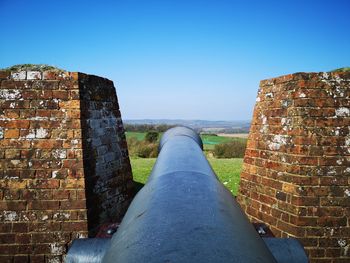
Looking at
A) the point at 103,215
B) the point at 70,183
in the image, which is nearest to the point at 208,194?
the point at 70,183

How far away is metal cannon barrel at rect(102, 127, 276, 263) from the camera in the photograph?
864 millimetres

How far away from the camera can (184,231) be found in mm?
966

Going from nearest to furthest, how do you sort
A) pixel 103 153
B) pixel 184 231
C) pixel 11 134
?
pixel 184 231 < pixel 11 134 < pixel 103 153

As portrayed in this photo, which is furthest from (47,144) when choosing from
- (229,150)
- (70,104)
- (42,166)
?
(229,150)

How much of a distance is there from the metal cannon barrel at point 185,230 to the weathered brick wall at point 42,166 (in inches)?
80.2

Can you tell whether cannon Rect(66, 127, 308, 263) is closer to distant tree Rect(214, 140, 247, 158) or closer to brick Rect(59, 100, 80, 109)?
brick Rect(59, 100, 80, 109)

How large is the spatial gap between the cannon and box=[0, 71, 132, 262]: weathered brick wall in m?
1.65

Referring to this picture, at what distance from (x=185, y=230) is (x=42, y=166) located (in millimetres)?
2723

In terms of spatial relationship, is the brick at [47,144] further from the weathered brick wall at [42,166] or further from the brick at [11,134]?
the brick at [11,134]

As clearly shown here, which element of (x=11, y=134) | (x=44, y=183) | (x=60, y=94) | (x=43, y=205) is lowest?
(x=43, y=205)

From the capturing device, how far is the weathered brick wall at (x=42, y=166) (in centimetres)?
314

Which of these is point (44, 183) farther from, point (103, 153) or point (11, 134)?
point (103, 153)

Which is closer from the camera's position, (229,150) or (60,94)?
(60,94)

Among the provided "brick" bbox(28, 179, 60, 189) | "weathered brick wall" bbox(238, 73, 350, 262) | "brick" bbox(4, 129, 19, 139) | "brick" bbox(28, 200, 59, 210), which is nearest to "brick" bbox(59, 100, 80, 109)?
"brick" bbox(4, 129, 19, 139)
